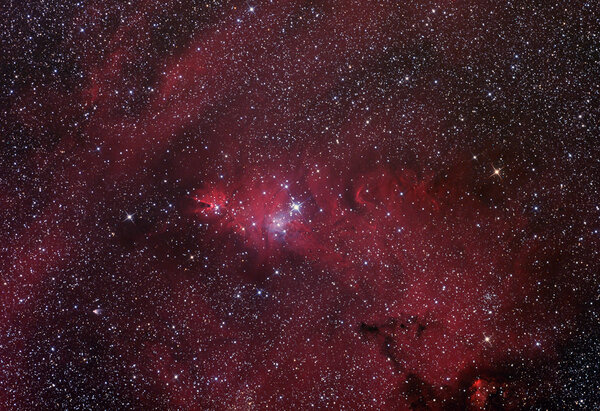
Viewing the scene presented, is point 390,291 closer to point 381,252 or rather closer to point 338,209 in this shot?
point 381,252

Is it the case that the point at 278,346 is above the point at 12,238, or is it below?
below

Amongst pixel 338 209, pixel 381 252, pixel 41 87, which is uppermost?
pixel 41 87

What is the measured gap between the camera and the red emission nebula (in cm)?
149

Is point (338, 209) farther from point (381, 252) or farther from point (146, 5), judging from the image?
point (146, 5)

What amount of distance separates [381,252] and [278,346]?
673 mm

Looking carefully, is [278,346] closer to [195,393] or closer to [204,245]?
[195,393]

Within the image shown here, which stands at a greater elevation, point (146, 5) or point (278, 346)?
point (146, 5)

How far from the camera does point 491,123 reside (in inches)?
60.5

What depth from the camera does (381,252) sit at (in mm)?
1550

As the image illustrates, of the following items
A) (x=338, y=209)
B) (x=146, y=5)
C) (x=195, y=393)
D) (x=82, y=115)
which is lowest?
(x=195, y=393)

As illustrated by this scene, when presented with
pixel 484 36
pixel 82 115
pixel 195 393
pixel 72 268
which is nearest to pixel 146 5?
pixel 82 115

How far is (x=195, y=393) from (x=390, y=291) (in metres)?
1.05

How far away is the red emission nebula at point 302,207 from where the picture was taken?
1485 millimetres

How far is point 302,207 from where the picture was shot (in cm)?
154
